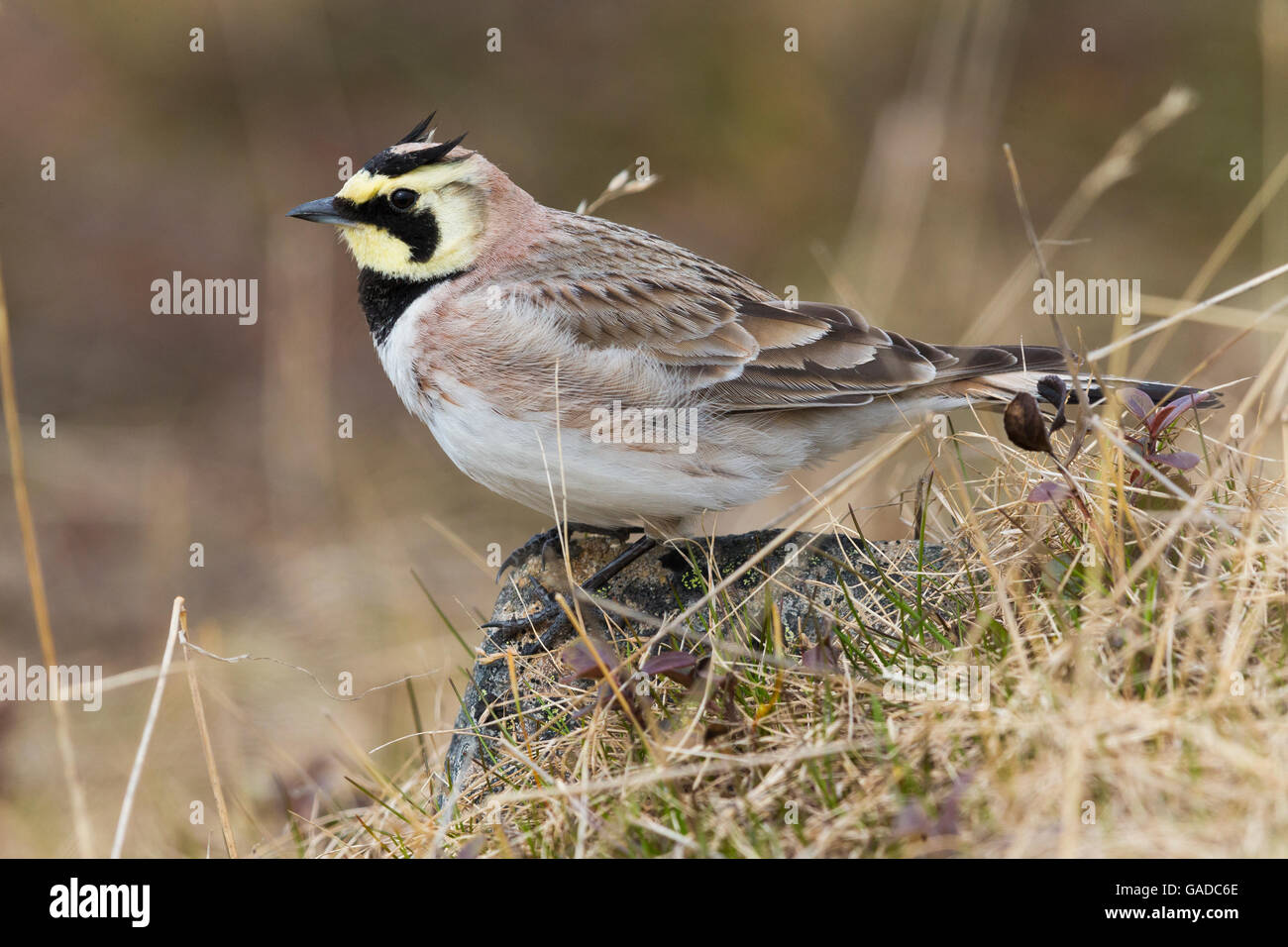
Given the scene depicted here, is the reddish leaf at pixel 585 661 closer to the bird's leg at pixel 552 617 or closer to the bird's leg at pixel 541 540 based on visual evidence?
the bird's leg at pixel 552 617

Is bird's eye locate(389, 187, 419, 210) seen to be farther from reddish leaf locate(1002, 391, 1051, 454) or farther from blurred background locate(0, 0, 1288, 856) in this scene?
blurred background locate(0, 0, 1288, 856)

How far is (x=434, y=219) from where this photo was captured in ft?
17.3

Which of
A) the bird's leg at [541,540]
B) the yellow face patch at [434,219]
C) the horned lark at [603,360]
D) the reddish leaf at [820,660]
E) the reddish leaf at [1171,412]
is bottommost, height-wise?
the reddish leaf at [820,660]

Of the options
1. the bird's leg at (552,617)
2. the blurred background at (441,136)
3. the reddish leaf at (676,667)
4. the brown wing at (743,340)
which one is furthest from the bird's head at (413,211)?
the blurred background at (441,136)

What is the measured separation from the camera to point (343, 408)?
11.2 metres

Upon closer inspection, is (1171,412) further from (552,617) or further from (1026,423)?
(552,617)

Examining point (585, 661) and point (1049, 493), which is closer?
point (585, 661)

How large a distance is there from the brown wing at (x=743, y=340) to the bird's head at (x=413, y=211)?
14.0 inches

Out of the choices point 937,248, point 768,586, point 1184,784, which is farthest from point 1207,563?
point 937,248

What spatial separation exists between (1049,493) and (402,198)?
3.00m

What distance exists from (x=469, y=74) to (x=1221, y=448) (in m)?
9.86

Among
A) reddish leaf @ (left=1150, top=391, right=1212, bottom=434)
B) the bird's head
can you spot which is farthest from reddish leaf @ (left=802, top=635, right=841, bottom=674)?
the bird's head

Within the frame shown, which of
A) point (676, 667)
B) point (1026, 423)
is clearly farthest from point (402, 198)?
point (1026, 423)

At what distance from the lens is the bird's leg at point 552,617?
4727 millimetres
